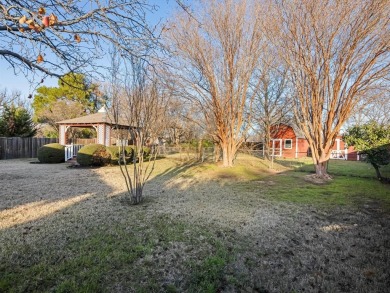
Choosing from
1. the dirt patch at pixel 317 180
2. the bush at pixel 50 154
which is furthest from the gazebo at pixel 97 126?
the dirt patch at pixel 317 180

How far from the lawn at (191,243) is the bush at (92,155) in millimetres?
6377

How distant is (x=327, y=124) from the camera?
404 inches

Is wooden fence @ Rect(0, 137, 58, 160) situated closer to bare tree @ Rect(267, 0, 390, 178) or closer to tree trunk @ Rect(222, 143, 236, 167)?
tree trunk @ Rect(222, 143, 236, 167)

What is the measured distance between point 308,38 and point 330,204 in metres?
6.53

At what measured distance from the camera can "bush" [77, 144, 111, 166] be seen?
42.9 feet

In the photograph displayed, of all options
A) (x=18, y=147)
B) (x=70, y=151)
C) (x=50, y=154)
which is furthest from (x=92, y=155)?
(x=18, y=147)

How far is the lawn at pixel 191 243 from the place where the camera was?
2.65 metres

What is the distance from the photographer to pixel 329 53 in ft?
30.6

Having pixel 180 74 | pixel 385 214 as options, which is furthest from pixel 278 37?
pixel 385 214

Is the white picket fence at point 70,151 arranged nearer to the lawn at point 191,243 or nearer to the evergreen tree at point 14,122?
the evergreen tree at point 14,122

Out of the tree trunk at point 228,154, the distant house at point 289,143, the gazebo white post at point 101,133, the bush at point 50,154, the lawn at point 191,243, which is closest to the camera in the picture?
the lawn at point 191,243

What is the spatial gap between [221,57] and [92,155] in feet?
28.3

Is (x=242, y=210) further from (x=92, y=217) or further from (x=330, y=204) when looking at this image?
(x=92, y=217)

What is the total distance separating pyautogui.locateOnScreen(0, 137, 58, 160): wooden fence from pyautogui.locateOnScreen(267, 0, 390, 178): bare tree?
18.6 meters
